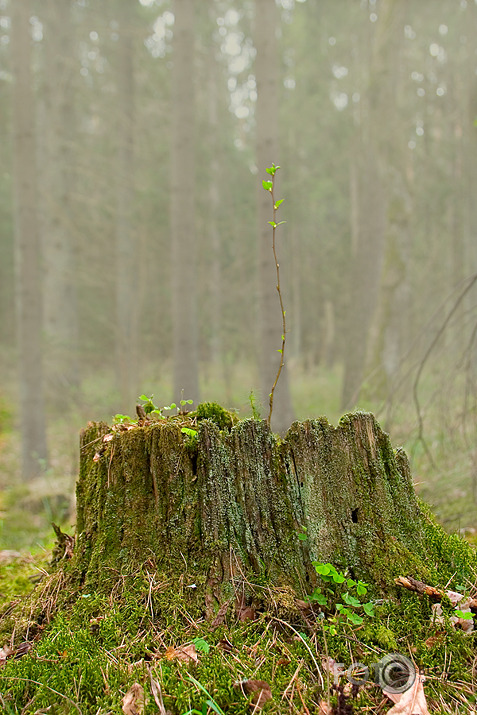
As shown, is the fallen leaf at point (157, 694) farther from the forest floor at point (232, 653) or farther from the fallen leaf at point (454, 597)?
the fallen leaf at point (454, 597)

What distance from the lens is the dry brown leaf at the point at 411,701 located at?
5.50ft

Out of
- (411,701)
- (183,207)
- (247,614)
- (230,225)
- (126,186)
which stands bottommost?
(411,701)

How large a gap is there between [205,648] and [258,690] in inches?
8.4

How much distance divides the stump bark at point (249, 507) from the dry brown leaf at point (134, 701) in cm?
40

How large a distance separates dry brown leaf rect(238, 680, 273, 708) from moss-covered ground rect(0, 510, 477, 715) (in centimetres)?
1

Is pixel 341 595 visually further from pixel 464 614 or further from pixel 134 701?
pixel 134 701

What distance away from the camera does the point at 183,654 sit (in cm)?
182

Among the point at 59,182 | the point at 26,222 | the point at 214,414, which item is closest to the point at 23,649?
the point at 214,414

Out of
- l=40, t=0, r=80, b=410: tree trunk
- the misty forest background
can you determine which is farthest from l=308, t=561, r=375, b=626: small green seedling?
l=40, t=0, r=80, b=410: tree trunk

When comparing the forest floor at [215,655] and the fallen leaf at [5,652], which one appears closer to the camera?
the forest floor at [215,655]

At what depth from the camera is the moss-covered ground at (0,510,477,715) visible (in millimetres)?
1693

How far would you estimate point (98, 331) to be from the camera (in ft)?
71.6

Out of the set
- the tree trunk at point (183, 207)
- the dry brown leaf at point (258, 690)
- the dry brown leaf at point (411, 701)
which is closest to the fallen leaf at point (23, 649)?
the dry brown leaf at point (258, 690)

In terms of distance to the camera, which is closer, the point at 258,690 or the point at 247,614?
the point at 258,690
